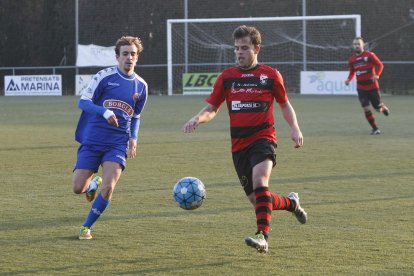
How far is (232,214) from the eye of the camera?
907cm

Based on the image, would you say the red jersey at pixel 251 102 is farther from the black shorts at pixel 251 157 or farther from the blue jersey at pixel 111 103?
the blue jersey at pixel 111 103

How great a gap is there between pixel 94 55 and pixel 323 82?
10637 millimetres

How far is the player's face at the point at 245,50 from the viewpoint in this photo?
736cm

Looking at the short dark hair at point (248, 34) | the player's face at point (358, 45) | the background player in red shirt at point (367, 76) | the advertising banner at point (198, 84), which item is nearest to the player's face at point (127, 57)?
the short dark hair at point (248, 34)

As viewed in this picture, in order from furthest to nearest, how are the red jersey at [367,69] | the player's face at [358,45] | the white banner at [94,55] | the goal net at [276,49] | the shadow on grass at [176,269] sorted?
the white banner at [94,55] < the goal net at [276,49] < the red jersey at [367,69] < the player's face at [358,45] < the shadow on grass at [176,269]

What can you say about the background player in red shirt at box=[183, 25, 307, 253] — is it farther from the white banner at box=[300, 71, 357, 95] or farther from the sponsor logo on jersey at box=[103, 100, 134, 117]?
the white banner at box=[300, 71, 357, 95]

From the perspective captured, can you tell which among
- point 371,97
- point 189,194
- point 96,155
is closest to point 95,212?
point 96,155

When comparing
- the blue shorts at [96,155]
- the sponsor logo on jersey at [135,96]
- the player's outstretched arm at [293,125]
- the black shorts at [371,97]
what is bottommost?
the black shorts at [371,97]

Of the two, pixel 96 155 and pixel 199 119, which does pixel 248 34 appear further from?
pixel 96 155

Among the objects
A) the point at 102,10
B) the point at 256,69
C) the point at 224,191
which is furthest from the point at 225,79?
the point at 102,10

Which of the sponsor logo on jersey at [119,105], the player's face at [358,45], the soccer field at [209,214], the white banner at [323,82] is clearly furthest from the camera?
the white banner at [323,82]

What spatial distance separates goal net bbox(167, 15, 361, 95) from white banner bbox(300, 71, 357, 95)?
0.54 meters

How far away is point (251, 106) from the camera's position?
7.49 m

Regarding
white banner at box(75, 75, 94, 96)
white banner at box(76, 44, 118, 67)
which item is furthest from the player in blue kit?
white banner at box(76, 44, 118, 67)
